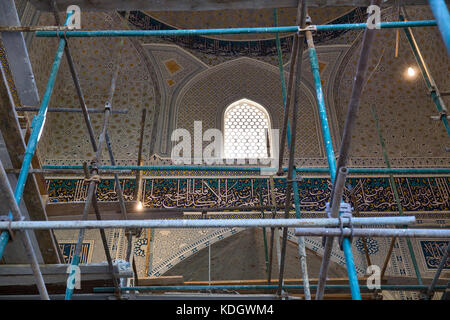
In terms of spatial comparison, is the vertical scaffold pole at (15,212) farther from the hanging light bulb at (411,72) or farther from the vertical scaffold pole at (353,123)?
the hanging light bulb at (411,72)

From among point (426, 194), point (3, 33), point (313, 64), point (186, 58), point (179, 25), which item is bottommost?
point (313, 64)

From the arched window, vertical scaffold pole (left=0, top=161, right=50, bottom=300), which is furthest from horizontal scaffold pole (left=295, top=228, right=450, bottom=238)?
the arched window

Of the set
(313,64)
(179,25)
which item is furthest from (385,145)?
(313,64)

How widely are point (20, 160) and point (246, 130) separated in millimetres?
5608

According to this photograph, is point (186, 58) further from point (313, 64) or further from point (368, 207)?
point (313, 64)

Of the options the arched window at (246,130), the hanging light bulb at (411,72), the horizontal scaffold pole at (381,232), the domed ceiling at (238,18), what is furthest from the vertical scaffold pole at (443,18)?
the domed ceiling at (238,18)

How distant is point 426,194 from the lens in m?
8.00

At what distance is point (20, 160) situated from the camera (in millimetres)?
3760

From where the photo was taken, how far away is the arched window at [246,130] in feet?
28.6

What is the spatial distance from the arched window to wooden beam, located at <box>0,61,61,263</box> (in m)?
4.92


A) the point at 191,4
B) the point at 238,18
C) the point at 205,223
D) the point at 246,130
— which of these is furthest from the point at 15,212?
the point at 238,18

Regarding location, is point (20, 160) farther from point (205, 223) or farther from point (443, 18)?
point (443, 18)

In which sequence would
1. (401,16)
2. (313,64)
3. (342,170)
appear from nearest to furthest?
(342,170) < (313,64) < (401,16)
